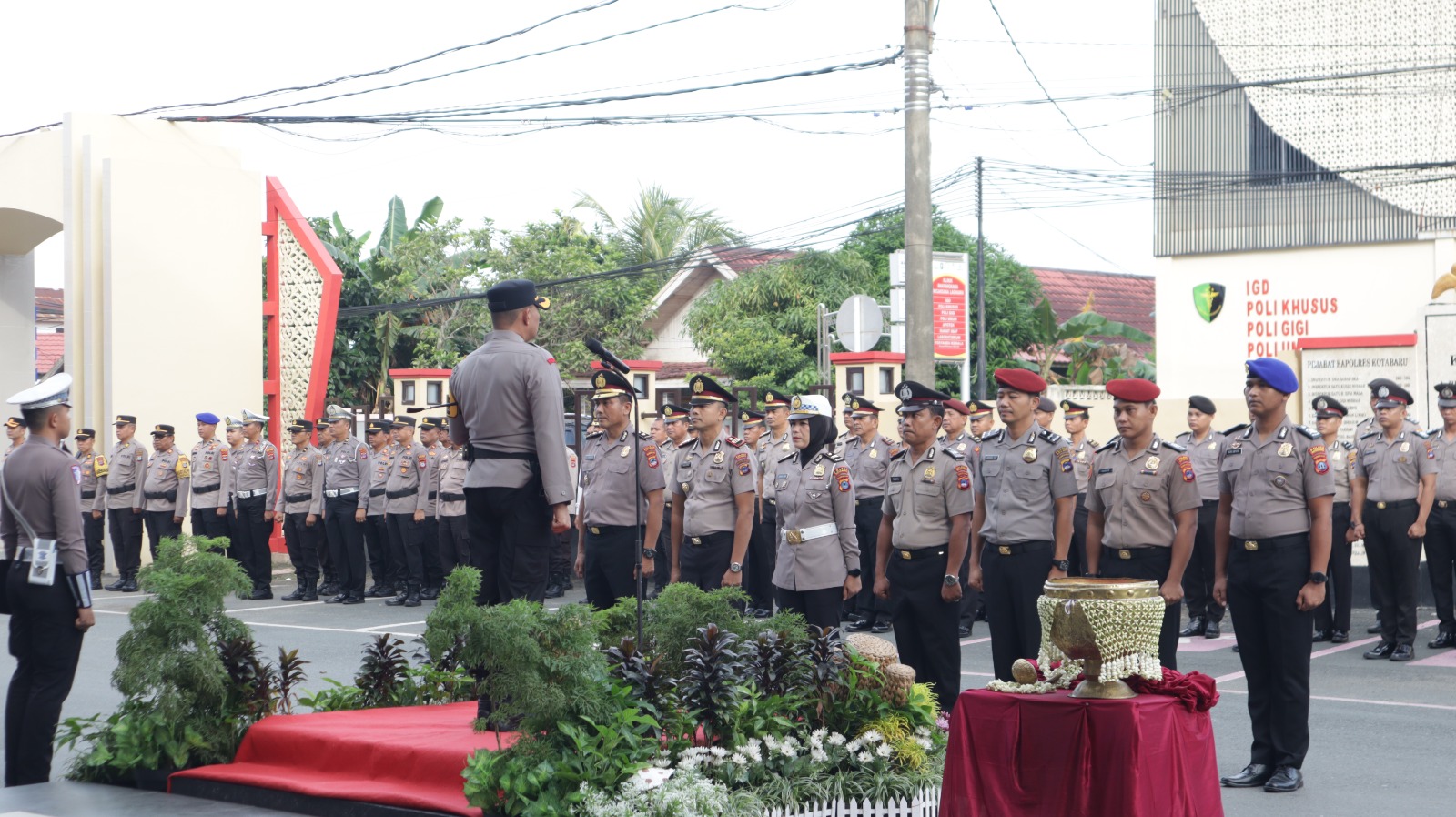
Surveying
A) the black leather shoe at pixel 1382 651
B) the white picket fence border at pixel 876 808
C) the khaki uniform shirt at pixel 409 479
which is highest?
the khaki uniform shirt at pixel 409 479

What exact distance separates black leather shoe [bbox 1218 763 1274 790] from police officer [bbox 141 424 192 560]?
13622 mm

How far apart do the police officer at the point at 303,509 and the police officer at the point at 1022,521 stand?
10381mm

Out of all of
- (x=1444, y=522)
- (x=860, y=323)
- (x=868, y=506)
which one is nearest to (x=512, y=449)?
(x=868, y=506)

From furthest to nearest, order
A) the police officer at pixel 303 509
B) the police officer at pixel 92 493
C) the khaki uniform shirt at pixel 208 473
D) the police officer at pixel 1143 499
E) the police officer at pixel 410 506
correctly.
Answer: the police officer at pixel 92 493
the khaki uniform shirt at pixel 208 473
the police officer at pixel 303 509
the police officer at pixel 410 506
the police officer at pixel 1143 499

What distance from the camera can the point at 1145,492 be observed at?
699cm

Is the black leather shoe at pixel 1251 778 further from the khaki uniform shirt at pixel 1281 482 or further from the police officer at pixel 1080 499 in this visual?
the police officer at pixel 1080 499

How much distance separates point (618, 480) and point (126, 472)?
11.1 m

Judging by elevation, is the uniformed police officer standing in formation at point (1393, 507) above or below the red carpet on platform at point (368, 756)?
above

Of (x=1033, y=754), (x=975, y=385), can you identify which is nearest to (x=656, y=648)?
(x=1033, y=754)

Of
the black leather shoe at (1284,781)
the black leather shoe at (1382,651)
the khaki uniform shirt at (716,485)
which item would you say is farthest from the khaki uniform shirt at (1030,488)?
the black leather shoe at (1382,651)

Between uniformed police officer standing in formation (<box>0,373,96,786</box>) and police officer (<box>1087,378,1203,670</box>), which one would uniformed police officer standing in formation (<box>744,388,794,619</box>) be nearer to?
police officer (<box>1087,378,1203,670</box>)

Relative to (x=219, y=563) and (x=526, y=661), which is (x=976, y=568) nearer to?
(x=526, y=661)

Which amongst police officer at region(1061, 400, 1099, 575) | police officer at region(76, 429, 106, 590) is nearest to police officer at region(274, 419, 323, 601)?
police officer at region(76, 429, 106, 590)

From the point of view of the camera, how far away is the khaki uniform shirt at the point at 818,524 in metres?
7.93
